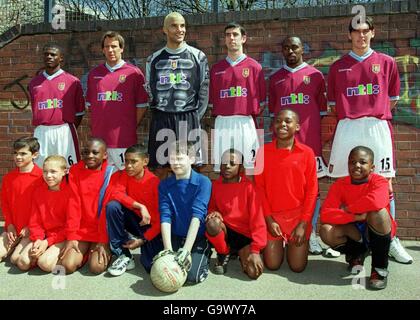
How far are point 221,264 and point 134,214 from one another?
0.87 metres

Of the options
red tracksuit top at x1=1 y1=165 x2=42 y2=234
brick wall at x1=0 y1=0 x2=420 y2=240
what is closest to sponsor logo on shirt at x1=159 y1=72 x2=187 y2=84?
brick wall at x1=0 y1=0 x2=420 y2=240

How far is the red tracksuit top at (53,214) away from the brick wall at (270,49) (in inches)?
72.9

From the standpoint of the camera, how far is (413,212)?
5023 mm

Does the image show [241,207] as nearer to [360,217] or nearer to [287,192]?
[287,192]

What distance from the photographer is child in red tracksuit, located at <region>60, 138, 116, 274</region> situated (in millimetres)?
3904

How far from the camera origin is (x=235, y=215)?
3.91 m

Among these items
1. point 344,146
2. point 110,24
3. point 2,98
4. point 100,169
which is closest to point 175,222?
point 100,169

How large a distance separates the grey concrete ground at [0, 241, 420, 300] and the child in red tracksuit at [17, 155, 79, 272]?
0.60 ft

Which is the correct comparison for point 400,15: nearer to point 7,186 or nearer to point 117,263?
point 117,263

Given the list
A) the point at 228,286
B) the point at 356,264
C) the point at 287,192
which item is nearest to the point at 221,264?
the point at 228,286

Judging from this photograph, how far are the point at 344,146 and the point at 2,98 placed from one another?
4486mm

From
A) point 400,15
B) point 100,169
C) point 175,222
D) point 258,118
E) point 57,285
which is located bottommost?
point 57,285

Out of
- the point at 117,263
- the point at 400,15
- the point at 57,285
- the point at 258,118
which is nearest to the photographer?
the point at 57,285

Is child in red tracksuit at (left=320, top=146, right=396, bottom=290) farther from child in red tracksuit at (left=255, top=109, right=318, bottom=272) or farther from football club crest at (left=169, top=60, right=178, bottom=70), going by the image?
football club crest at (left=169, top=60, right=178, bottom=70)
